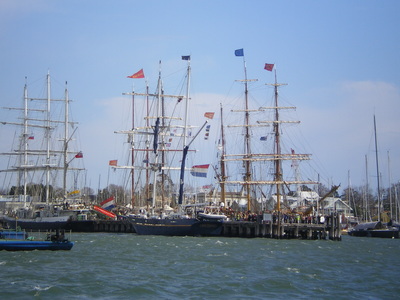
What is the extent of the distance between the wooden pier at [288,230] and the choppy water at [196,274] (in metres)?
19.1

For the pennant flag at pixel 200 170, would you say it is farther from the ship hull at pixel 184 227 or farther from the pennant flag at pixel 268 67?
the pennant flag at pixel 268 67

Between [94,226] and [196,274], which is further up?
[94,226]

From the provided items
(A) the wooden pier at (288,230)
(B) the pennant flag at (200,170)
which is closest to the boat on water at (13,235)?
(A) the wooden pier at (288,230)

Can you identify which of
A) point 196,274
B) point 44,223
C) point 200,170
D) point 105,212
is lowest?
point 196,274

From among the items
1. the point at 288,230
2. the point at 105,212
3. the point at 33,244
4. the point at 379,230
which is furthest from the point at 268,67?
the point at 33,244

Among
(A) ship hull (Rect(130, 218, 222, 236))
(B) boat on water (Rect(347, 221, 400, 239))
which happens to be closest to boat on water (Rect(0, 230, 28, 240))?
(A) ship hull (Rect(130, 218, 222, 236))

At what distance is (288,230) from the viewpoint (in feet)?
253

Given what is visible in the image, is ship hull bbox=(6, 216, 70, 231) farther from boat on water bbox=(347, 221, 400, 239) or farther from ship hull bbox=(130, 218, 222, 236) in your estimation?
boat on water bbox=(347, 221, 400, 239)

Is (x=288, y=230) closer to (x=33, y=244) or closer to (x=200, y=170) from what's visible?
(x=200, y=170)

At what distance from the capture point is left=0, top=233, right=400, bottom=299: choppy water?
31.5m

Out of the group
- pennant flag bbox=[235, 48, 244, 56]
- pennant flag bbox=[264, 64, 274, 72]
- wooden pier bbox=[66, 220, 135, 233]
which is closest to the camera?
pennant flag bbox=[235, 48, 244, 56]

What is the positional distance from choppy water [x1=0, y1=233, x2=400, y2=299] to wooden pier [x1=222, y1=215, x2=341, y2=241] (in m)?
19.1

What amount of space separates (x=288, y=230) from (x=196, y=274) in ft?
133

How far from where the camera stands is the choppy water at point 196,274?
103 ft
